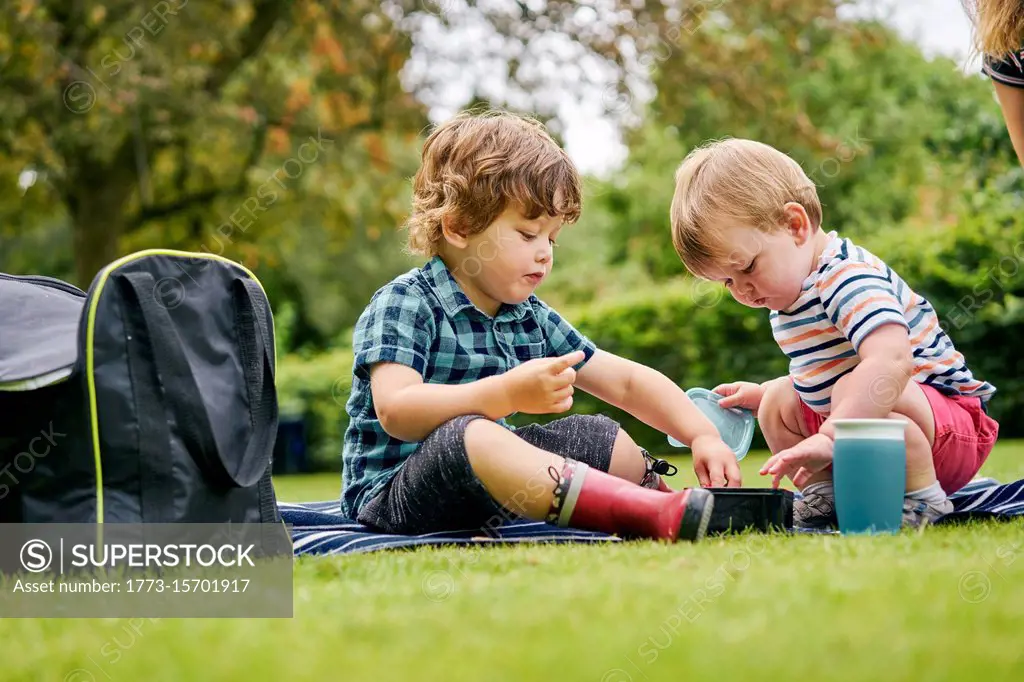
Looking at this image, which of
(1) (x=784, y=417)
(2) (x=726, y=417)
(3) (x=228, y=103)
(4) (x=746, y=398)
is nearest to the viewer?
(1) (x=784, y=417)

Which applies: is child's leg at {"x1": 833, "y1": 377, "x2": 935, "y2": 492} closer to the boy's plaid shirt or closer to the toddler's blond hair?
the toddler's blond hair

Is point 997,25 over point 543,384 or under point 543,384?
over

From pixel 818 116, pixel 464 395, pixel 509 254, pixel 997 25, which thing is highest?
pixel 818 116

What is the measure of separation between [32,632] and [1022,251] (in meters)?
8.24

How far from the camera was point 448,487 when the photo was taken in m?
2.77

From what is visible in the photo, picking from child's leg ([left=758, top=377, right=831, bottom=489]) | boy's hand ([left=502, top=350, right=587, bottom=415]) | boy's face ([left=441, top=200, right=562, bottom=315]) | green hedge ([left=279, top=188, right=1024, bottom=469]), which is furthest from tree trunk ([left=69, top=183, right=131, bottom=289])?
boy's hand ([left=502, top=350, right=587, bottom=415])

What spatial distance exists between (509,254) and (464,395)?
51 centimetres

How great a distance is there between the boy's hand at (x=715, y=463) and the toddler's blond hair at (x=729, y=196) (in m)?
0.52

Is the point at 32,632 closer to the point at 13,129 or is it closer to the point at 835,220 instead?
the point at 13,129

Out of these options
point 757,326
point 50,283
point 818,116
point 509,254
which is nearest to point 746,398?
point 509,254

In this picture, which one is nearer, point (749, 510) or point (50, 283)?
point (749, 510)

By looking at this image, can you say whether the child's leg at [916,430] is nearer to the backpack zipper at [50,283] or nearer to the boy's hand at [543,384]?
the boy's hand at [543,384]

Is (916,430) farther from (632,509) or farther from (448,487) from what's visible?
Answer: (448,487)

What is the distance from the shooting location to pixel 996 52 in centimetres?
330
